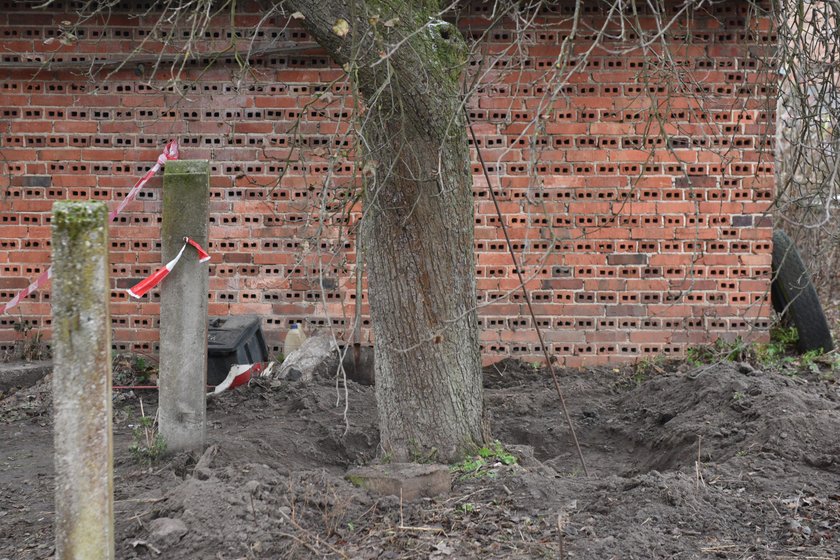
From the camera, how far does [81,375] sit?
102 inches

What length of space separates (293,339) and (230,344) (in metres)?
0.70

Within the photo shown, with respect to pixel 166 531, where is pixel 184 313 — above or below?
above

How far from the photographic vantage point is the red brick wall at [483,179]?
23.1ft

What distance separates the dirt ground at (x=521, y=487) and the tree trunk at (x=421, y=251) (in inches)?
15.5

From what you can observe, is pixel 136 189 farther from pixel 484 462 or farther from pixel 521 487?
pixel 521 487

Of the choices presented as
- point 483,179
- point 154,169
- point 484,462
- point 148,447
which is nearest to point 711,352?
point 483,179

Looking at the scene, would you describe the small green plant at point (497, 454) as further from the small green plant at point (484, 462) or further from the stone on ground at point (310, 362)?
the stone on ground at point (310, 362)

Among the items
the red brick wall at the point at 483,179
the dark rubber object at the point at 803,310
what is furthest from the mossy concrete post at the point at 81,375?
the dark rubber object at the point at 803,310

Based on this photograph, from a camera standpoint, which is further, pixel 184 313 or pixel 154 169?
pixel 154 169

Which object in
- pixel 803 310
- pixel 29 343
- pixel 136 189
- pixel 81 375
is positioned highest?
pixel 136 189

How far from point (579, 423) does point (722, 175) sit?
223 centimetres

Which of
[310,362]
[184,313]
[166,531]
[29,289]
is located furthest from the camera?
[29,289]

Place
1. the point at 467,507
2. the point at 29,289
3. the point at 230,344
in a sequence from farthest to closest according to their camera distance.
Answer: the point at 29,289 < the point at 230,344 < the point at 467,507

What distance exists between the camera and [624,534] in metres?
3.62
